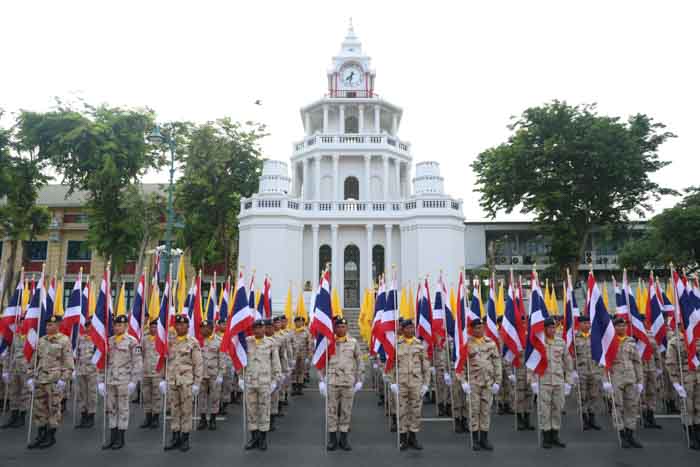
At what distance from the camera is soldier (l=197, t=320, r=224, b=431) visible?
A: 364 inches

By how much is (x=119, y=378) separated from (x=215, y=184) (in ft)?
70.8

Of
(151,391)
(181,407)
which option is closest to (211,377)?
(151,391)

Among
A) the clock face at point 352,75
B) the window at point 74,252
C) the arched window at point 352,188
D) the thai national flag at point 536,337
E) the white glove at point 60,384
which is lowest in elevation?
the white glove at point 60,384

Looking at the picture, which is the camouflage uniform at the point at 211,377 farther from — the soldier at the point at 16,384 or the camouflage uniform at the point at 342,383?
the soldier at the point at 16,384

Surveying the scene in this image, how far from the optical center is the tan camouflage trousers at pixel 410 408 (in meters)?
7.88

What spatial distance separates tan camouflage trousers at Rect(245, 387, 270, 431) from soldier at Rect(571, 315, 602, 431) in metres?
5.35

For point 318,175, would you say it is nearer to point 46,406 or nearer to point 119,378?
point 119,378

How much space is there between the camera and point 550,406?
795 centimetres

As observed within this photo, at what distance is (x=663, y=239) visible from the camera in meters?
26.6

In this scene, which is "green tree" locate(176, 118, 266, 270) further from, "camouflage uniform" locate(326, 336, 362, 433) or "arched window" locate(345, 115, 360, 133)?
"camouflage uniform" locate(326, 336, 362, 433)

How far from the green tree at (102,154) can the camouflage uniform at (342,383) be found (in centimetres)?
1774

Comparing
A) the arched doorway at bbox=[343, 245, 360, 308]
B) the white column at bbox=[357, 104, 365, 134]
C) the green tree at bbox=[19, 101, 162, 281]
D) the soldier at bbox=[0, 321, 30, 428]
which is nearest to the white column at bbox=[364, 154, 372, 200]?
the white column at bbox=[357, 104, 365, 134]

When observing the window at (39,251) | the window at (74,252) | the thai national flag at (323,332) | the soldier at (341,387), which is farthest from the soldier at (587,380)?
the window at (39,251)

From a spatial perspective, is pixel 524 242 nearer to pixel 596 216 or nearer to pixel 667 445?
pixel 596 216
